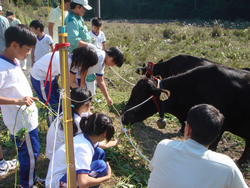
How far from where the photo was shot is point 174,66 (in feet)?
19.4

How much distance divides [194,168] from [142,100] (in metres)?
2.56

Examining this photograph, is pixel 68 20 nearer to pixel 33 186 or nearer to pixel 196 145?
pixel 33 186

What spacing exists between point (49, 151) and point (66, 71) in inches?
54.9

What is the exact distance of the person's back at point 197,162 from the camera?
1.65m

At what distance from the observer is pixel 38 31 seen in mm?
5273

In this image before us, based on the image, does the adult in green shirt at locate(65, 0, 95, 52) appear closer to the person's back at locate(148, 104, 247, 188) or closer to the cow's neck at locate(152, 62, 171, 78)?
the cow's neck at locate(152, 62, 171, 78)

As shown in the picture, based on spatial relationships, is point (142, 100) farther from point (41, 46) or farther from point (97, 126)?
point (41, 46)

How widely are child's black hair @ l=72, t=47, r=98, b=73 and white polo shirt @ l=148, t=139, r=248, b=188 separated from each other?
5.73ft

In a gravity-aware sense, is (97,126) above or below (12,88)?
below

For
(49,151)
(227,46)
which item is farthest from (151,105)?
(227,46)

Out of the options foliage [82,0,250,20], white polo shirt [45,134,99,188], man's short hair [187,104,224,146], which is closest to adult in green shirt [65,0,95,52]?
white polo shirt [45,134,99,188]

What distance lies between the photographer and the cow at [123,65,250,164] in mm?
3684

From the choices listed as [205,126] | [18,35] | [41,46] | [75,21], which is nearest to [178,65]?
[75,21]

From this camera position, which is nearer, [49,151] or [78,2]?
[49,151]
